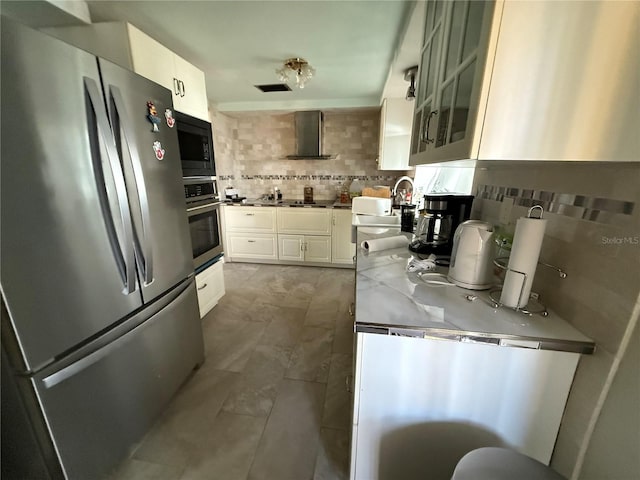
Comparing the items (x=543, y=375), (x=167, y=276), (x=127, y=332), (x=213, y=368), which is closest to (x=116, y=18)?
(x=167, y=276)

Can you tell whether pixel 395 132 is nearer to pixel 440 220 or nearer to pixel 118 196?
pixel 440 220

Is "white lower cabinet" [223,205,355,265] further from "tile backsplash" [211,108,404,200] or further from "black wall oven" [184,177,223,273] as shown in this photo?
"black wall oven" [184,177,223,273]

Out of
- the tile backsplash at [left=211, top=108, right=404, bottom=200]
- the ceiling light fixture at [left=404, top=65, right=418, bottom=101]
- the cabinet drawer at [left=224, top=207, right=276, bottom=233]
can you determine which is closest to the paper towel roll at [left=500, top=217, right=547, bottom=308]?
the ceiling light fixture at [left=404, top=65, right=418, bottom=101]

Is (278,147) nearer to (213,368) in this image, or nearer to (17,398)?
(213,368)

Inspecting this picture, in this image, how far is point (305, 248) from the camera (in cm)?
353

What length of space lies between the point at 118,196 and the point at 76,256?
0.26 m

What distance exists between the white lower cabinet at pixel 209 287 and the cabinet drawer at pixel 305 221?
3.67 ft

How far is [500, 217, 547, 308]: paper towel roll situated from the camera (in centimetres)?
78

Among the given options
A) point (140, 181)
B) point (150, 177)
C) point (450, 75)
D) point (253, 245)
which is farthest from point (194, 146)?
point (253, 245)

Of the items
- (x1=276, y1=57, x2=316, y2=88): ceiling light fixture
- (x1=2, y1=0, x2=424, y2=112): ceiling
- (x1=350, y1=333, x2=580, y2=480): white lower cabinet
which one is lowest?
(x1=350, y1=333, x2=580, y2=480): white lower cabinet

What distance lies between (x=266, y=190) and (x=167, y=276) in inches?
115

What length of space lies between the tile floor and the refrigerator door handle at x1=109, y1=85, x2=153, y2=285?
807mm

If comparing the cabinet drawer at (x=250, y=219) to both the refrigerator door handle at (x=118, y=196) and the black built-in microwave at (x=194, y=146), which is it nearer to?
the black built-in microwave at (x=194, y=146)

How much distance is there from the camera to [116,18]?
5.48 ft
